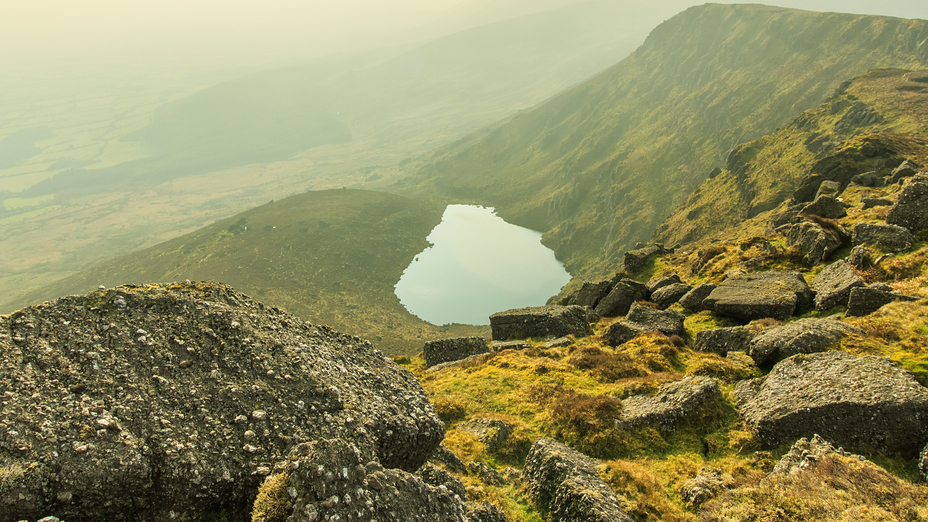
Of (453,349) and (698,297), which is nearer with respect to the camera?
(698,297)

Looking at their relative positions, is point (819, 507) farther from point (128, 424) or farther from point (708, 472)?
point (128, 424)

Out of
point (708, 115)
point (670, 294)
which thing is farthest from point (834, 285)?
point (708, 115)

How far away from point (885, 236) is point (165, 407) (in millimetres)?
30030

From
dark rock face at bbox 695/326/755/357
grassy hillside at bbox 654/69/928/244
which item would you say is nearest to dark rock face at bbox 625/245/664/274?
dark rock face at bbox 695/326/755/357

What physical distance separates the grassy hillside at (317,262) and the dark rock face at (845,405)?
Result: 72768mm

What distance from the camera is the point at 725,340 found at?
1978 cm

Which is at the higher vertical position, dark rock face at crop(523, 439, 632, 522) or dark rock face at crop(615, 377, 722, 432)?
dark rock face at crop(523, 439, 632, 522)

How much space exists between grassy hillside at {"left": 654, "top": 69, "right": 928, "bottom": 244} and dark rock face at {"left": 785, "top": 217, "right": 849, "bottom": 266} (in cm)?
5171

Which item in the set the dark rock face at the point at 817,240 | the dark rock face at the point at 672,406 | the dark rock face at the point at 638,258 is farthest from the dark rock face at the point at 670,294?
the dark rock face at the point at 672,406

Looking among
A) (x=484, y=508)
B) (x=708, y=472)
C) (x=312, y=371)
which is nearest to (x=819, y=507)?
(x=708, y=472)

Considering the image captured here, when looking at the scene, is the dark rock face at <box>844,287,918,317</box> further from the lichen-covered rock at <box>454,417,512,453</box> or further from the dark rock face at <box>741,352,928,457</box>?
the lichen-covered rock at <box>454,417,512,453</box>

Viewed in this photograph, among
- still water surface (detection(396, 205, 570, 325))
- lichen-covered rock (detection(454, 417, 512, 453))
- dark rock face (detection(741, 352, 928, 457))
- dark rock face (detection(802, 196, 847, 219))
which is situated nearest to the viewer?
dark rock face (detection(741, 352, 928, 457))

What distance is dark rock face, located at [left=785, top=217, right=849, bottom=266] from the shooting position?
24.2 meters

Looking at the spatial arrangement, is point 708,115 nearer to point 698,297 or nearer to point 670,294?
point 670,294
